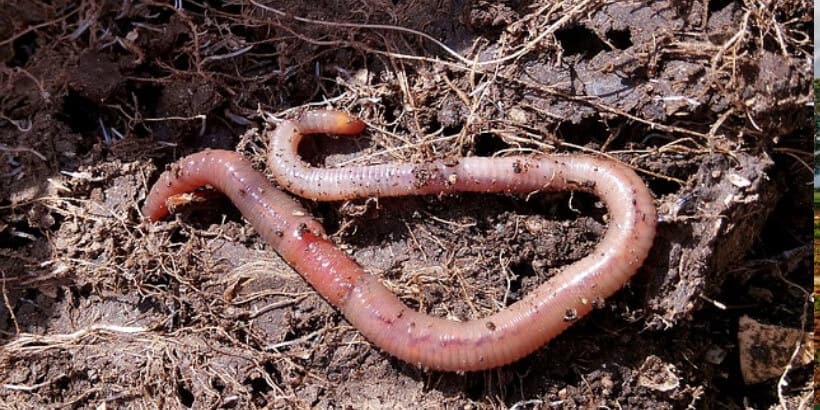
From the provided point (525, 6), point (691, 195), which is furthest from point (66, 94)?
point (691, 195)

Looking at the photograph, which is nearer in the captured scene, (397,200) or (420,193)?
(420,193)

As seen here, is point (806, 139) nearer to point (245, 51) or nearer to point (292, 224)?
point (292, 224)

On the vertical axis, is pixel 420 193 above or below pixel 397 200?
above

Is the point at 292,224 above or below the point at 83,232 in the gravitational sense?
above
